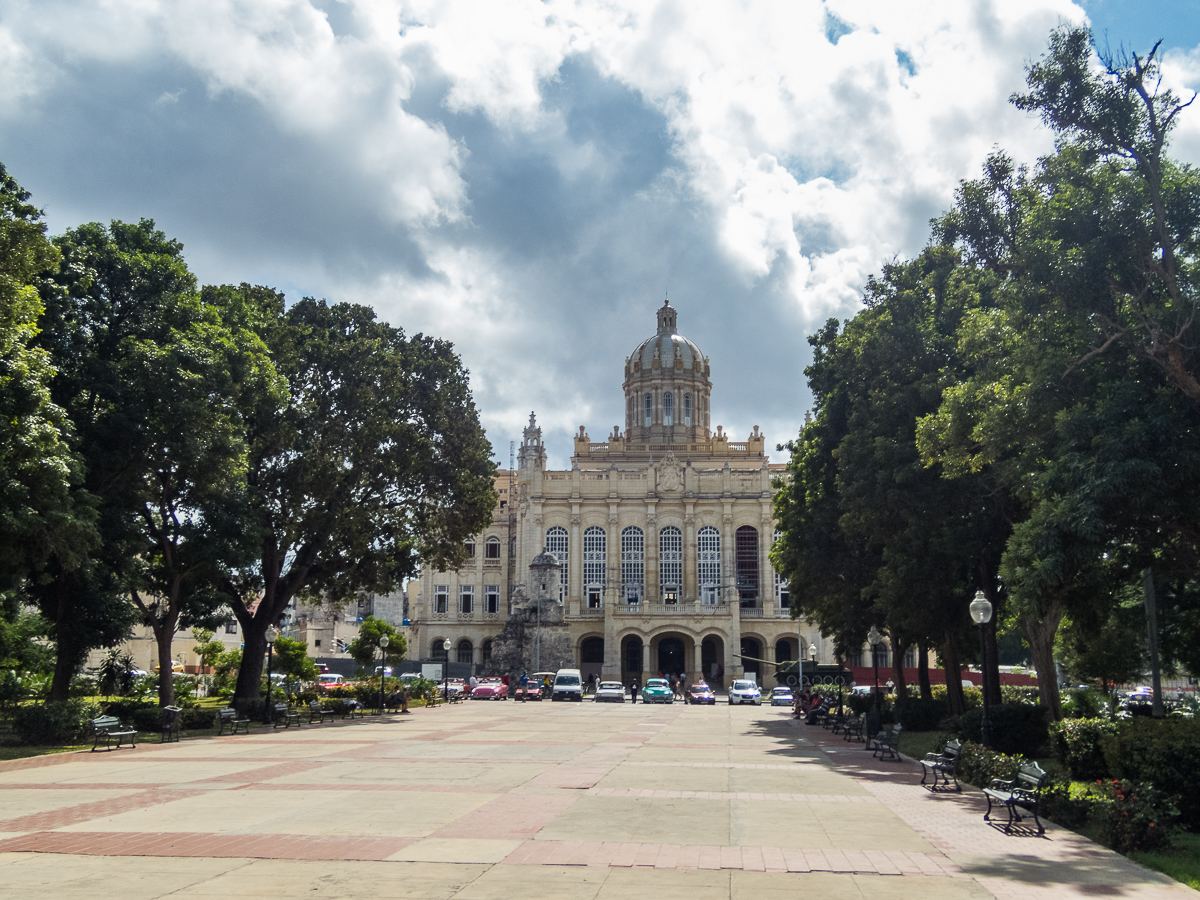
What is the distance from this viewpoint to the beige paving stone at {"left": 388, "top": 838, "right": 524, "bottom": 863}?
882 cm

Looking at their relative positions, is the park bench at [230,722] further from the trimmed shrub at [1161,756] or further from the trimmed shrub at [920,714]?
the trimmed shrub at [1161,756]

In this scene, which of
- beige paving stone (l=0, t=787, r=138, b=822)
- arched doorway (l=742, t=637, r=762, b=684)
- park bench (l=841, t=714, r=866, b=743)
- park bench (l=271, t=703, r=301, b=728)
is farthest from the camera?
arched doorway (l=742, t=637, r=762, b=684)

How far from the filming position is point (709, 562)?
7456 cm

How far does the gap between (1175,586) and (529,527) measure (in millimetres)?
53154

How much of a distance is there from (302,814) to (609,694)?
127 feet

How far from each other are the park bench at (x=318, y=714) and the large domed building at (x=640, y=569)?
97.1 ft

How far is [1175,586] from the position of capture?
27000mm

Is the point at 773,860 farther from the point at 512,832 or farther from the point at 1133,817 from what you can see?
the point at 1133,817

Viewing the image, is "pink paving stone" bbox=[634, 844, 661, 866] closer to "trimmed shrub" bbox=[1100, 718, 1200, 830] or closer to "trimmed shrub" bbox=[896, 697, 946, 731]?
"trimmed shrub" bbox=[1100, 718, 1200, 830]

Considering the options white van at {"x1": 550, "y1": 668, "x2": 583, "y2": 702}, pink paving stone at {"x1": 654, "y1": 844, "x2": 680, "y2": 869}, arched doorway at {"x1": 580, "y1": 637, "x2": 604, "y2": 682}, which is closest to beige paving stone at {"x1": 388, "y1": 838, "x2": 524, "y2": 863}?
pink paving stone at {"x1": 654, "y1": 844, "x2": 680, "y2": 869}

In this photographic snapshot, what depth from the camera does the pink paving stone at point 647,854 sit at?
8.80 m

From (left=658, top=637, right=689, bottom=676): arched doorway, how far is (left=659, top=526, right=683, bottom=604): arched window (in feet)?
13.1

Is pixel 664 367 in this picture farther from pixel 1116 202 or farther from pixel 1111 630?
pixel 1116 202

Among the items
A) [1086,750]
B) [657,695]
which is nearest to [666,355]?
[657,695]
